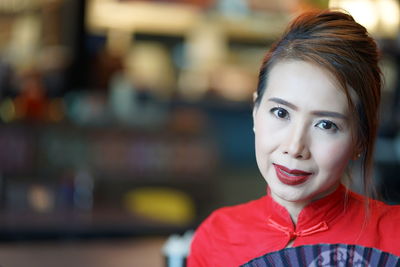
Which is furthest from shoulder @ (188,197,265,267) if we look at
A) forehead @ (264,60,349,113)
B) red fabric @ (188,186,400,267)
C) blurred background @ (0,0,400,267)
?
blurred background @ (0,0,400,267)

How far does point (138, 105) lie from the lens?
5172 millimetres

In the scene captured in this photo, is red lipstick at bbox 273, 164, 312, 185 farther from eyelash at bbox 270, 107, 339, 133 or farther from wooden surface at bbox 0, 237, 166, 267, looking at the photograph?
wooden surface at bbox 0, 237, 166, 267

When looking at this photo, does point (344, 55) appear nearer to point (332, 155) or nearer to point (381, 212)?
point (332, 155)

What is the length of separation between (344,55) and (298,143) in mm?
143

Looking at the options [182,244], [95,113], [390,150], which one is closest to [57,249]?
[182,244]

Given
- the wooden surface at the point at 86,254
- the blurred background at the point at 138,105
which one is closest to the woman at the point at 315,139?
the wooden surface at the point at 86,254

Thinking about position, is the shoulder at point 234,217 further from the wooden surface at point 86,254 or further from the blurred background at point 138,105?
the blurred background at point 138,105

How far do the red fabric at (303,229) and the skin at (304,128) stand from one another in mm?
41

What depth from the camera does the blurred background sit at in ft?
14.7

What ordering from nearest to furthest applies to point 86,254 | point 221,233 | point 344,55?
1. point 344,55
2. point 221,233
3. point 86,254

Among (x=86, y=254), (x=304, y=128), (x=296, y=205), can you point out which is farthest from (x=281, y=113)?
(x=86, y=254)

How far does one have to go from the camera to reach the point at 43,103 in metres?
4.60

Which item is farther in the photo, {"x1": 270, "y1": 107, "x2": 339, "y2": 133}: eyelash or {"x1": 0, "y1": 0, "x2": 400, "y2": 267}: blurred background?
{"x1": 0, "y1": 0, "x2": 400, "y2": 267}: blurred background

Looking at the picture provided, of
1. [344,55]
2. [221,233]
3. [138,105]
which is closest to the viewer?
[344,55]
